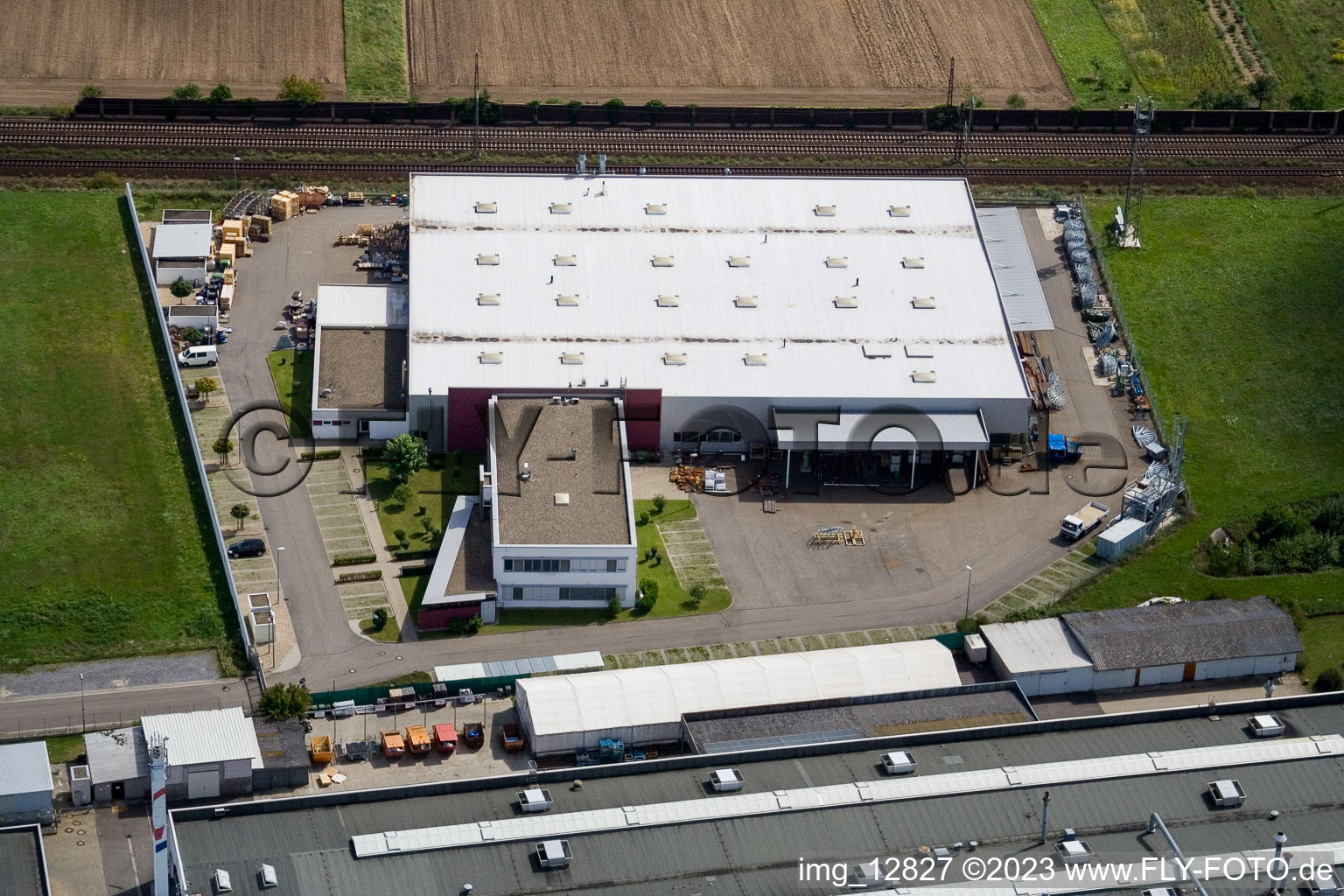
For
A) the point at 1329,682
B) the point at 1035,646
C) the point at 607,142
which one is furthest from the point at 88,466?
the point at 1329,682

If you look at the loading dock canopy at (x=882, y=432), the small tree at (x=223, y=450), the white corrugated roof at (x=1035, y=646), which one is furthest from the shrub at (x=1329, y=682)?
the small tree at (x=223, y=450)

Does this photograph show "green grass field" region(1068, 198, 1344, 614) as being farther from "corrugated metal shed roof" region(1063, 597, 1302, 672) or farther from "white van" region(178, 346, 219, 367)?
"white van" region(178, 346, 219, 367)

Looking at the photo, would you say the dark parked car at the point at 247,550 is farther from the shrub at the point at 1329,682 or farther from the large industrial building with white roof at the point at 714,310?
the shrub at the point at 1329,682

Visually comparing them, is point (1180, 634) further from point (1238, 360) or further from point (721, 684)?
point (1238, 360)

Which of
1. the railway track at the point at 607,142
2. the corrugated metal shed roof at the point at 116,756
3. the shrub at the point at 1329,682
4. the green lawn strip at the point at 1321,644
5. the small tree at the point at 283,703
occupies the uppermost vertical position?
the railway track at the point at 607,142

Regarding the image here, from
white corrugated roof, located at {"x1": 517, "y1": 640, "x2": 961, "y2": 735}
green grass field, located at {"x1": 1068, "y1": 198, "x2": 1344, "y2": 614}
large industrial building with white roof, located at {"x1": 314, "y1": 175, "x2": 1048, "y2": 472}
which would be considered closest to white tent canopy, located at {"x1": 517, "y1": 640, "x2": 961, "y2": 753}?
white corrugated roof, located at {"x1": 517, "y1": 640, "x2": 961, "y2": 735}

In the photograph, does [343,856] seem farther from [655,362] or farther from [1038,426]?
[1038,426]
